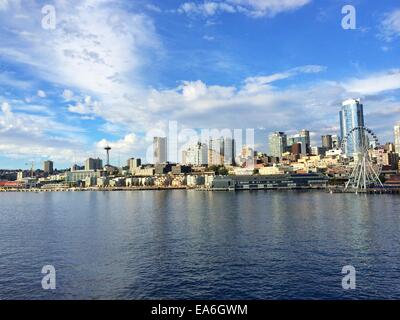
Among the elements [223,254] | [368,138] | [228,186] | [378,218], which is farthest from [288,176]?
[223,254]

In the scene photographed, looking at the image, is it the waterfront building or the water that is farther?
the waterfront building

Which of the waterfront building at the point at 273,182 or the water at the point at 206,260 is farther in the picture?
the waterfront building at the point at 273,182

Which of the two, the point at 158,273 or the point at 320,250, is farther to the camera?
the point at 320,250

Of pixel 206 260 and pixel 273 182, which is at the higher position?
pixel 273 182

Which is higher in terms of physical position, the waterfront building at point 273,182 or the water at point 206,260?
the waterfront building at point 273,182

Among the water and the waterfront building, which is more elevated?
the waterfront building

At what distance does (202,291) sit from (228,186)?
13749 centimetres

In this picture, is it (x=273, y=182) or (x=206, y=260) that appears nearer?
(x=206, y=260)
